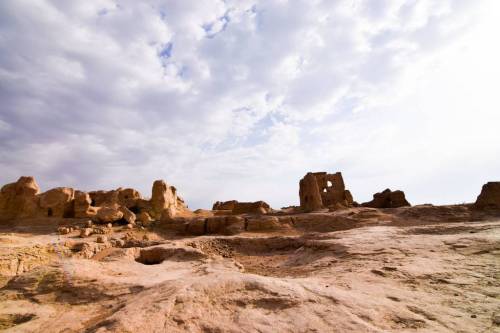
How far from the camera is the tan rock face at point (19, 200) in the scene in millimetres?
20969

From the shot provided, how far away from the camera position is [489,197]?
16.8m

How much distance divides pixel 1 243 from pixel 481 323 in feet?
54.7

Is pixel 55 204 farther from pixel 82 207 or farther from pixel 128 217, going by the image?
pixel 128 217

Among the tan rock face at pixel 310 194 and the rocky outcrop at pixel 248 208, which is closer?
the rocky outcrop at pixel 248 208

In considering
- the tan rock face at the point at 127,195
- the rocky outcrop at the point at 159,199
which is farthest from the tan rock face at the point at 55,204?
the rocky outcrop at the point at 159,199

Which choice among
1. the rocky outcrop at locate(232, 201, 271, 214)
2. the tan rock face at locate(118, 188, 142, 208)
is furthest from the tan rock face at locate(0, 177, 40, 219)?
the rocky outcrop at locate(232, 201, 271, 214)

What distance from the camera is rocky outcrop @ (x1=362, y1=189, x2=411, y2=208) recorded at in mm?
23219

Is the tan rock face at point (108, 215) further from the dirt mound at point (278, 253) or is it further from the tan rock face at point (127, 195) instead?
the dirt mound at point (278, 253)

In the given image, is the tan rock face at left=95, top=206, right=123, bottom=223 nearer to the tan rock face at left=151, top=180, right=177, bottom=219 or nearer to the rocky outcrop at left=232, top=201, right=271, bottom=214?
the tan rock face at left=151, top=180, right=177, bottom=219

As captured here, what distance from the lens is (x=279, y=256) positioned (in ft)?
34.6

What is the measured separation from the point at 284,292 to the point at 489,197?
1912 centimetres

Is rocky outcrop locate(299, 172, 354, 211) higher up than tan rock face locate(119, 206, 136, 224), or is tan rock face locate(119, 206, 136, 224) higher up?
rocky outcrop locate(299, 172, 354, 211)

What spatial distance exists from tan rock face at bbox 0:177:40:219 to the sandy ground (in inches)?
575

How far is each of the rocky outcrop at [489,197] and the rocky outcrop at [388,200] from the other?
20.1 feet
